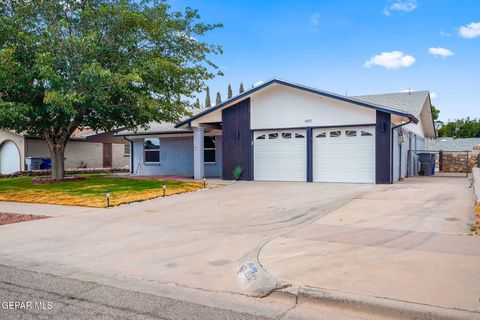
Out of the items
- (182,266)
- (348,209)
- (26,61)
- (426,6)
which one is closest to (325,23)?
A: (426,6)

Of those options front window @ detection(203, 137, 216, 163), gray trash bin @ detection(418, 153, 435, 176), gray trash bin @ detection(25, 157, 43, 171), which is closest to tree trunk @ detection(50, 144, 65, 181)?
front window @ detection(203, 137, 216, 163)

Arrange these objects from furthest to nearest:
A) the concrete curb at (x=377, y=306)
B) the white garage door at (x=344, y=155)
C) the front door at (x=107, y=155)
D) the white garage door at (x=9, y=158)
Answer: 1. the front door at (x=107, y=155)
2. the white garage door at (x=9, y=158)
3. the white garage door at (x=344, y=155)
4. the concrete curb at (x=377, y=306)

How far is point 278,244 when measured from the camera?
6773 mm

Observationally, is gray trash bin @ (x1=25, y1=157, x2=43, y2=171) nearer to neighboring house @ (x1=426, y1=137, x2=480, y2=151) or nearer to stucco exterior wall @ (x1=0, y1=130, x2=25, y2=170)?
stucco exterior wall @ (x1=0, y1=130, x2=25, y2=170)

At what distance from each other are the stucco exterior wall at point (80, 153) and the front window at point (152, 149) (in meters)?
8.86

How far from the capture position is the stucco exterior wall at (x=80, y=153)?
29.0 metres

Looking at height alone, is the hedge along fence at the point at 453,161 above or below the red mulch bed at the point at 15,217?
above

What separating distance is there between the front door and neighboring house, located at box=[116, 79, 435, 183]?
1477 cm

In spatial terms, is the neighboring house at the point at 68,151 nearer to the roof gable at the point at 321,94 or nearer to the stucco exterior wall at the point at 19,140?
the stucco exterior wall at the point at 19,140

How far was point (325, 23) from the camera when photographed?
787 inches

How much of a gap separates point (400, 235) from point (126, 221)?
637 cm

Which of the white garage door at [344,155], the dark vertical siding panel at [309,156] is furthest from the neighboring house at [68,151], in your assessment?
the white garage door at [344,155]

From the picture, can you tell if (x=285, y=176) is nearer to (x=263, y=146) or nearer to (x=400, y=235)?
(x=263, y=146)

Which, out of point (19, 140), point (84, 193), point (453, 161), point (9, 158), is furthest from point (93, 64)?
point (453, 161)
